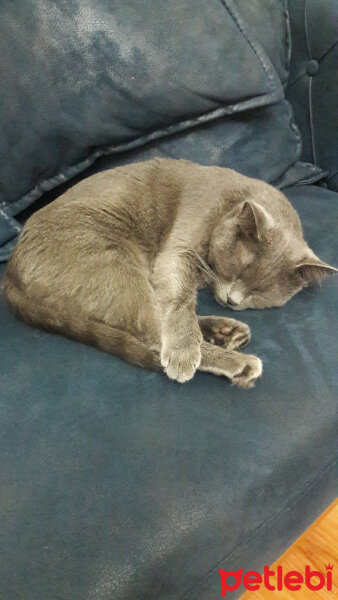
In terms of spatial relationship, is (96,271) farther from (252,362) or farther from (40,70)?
(40,70)

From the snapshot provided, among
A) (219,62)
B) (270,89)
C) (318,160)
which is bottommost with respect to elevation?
(318,160)

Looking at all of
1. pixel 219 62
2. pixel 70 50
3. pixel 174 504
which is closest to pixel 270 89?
pixel 219 62

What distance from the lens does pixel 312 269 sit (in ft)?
3.51

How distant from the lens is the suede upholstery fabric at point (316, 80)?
1425 mm

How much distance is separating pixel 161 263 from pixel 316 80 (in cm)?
94

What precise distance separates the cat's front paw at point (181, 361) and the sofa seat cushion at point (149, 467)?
0.02 m

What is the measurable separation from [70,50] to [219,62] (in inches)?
16.2

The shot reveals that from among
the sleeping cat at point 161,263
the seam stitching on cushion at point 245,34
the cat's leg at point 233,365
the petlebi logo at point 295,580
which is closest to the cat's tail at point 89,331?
the sleeping cat at point 161,263

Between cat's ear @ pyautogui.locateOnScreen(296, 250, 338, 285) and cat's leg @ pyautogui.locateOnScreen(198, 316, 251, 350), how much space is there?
0.73 ft

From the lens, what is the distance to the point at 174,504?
2.23ft

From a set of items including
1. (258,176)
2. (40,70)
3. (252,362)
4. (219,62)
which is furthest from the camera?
(258,176)

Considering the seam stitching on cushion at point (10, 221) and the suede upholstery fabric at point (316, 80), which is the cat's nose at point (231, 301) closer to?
the seam stitching on cushion at point (10, 221)

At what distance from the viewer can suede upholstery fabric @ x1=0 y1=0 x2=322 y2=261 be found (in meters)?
1.09

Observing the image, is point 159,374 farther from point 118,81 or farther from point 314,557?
point 118,81
